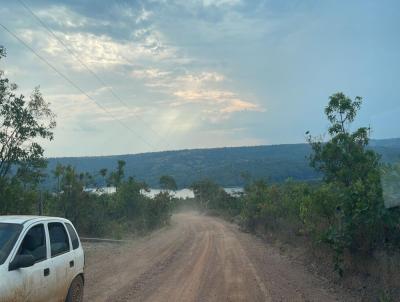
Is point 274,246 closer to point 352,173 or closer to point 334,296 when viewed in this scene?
point 352,173

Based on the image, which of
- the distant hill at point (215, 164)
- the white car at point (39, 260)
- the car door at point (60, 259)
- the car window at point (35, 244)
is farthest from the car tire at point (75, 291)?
the distant hill at point (215, 164)

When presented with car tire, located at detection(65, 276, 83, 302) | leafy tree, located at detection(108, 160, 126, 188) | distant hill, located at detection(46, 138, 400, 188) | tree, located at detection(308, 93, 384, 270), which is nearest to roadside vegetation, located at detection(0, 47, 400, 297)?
tree, located at detection(308, 93, 384, 270)

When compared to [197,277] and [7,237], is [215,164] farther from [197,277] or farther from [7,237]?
[7,237]

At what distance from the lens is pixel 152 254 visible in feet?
61.4

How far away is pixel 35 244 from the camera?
6773 mm

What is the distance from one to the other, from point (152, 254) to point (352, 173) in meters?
8.80

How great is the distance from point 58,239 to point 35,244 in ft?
2.77

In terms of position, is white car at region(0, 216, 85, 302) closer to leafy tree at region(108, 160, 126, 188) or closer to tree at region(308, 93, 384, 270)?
tree at region(308, 93, 384, 270)

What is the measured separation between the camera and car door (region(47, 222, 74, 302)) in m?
7.09

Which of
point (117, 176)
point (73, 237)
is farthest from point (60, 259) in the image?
point (117, 176)

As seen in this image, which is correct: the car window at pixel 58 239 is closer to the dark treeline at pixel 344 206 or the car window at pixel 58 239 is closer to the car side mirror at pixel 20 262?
the car side mirror at pixel 20 262

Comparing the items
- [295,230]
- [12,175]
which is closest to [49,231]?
[12,175]

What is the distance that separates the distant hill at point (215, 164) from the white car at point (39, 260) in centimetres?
9745

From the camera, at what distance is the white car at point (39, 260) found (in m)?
5.88
